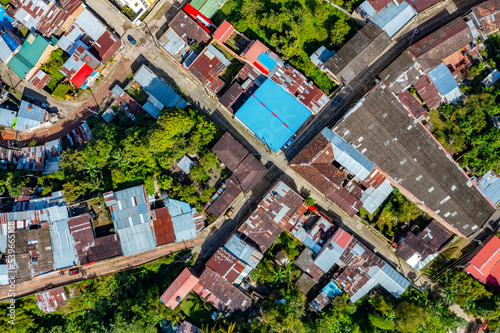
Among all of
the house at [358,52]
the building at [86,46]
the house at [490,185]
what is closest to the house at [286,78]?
the house at [358,52]

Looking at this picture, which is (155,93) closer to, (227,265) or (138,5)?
(138,5)

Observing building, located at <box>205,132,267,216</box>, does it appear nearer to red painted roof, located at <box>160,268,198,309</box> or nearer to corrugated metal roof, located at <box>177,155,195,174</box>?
corrugated metal roof, located at <box>177,155,195,174</box>

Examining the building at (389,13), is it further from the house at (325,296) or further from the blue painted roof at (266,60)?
the house at (325,296)

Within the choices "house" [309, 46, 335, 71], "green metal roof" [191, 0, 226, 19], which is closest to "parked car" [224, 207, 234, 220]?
"house" [309, 46, 335, 71]

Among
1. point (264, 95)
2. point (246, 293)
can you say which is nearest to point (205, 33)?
point (264, 95)

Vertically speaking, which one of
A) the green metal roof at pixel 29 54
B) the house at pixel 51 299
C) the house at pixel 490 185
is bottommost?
the house at pixel 51 299

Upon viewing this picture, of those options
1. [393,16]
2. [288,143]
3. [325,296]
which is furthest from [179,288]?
[393,16]
